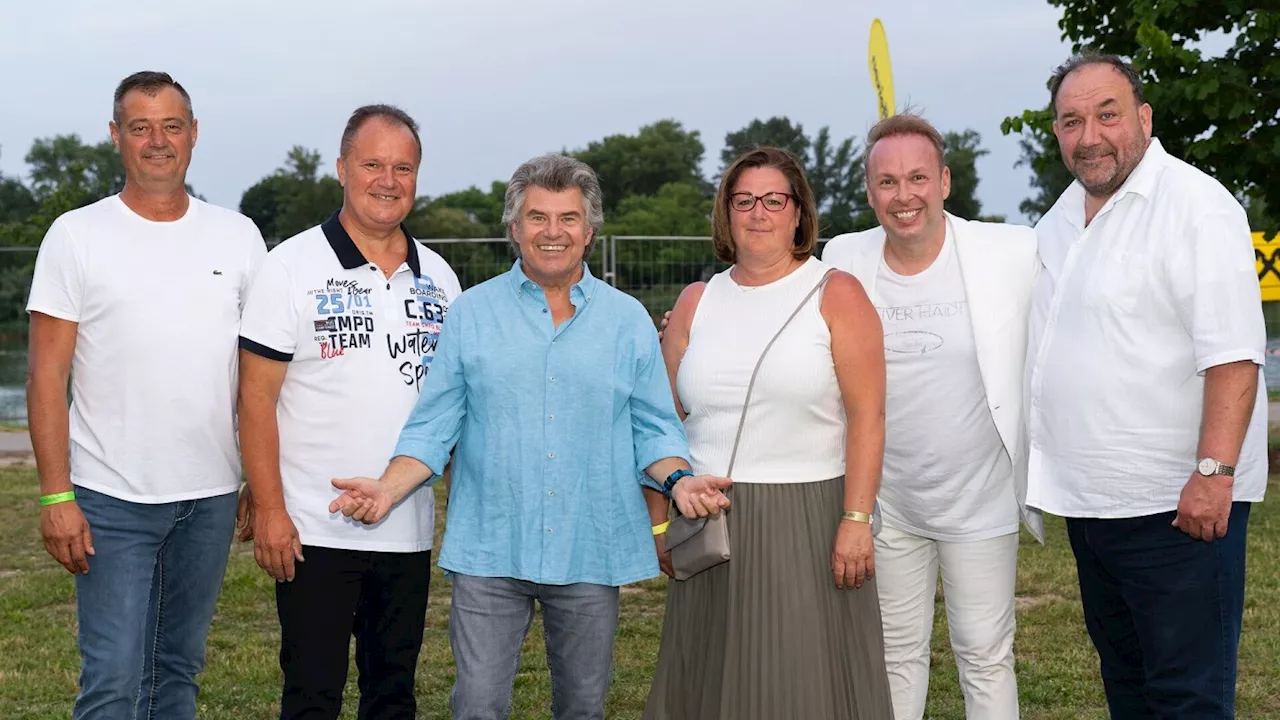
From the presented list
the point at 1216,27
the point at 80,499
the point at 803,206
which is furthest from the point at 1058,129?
the point at 1216,27

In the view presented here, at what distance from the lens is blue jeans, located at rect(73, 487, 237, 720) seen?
155 inches

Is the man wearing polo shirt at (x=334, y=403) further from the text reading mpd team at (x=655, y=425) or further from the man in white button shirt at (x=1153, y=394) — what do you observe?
the man in white button shirt at (x=1153, y=394)

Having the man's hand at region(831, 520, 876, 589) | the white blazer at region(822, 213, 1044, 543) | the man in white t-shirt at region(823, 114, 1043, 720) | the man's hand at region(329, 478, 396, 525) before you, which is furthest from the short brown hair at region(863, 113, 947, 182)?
the man's hand at region(329, 478, 396, 525)

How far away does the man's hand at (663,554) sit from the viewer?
3.97 metres

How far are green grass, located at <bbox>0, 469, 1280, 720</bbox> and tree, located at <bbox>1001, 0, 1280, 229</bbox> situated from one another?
4880mm

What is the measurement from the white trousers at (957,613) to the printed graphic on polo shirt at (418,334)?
165 centimetres

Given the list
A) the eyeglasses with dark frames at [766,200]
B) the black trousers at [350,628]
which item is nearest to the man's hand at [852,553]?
the eyeglasses with dark frames at [766,200]

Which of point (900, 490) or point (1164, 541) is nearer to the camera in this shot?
point (1164, 541)

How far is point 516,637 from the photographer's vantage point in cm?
386

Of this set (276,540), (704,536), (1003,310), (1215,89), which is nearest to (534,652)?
(276,540)

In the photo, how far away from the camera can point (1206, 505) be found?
3.60 metres

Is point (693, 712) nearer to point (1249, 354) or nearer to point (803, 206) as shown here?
point (803, 206)

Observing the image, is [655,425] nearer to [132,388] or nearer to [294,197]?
[132,388]

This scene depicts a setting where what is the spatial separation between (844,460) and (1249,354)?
1203mm
